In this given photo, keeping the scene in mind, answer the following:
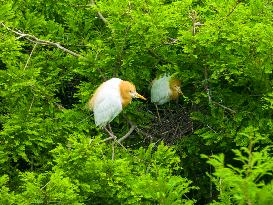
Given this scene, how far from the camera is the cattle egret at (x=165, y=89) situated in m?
3.92

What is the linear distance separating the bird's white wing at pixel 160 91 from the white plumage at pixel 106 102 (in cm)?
35

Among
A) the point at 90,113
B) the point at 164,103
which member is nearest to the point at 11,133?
the point at 90,113

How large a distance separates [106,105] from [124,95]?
0.15 meters

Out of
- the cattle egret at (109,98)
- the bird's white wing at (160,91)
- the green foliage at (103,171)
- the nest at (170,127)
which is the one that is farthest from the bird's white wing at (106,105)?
the green foliage at (103,171)

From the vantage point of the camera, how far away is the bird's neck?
367 cm

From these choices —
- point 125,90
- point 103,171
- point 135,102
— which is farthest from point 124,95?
point 103,171

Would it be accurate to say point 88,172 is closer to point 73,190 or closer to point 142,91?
point 73,190

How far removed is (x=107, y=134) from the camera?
12.8 feet

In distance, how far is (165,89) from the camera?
3.94m

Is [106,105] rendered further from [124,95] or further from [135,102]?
[135,102]

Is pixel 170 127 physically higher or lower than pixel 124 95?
lower

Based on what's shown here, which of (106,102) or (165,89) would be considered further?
(165,89)

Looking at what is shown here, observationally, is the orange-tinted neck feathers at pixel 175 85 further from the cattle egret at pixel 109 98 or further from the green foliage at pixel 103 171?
the green foliage at pixel 103 171

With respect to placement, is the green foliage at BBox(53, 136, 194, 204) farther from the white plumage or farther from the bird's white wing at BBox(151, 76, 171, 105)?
the bird's white wing at BBox(151, 76, 171, 105)
